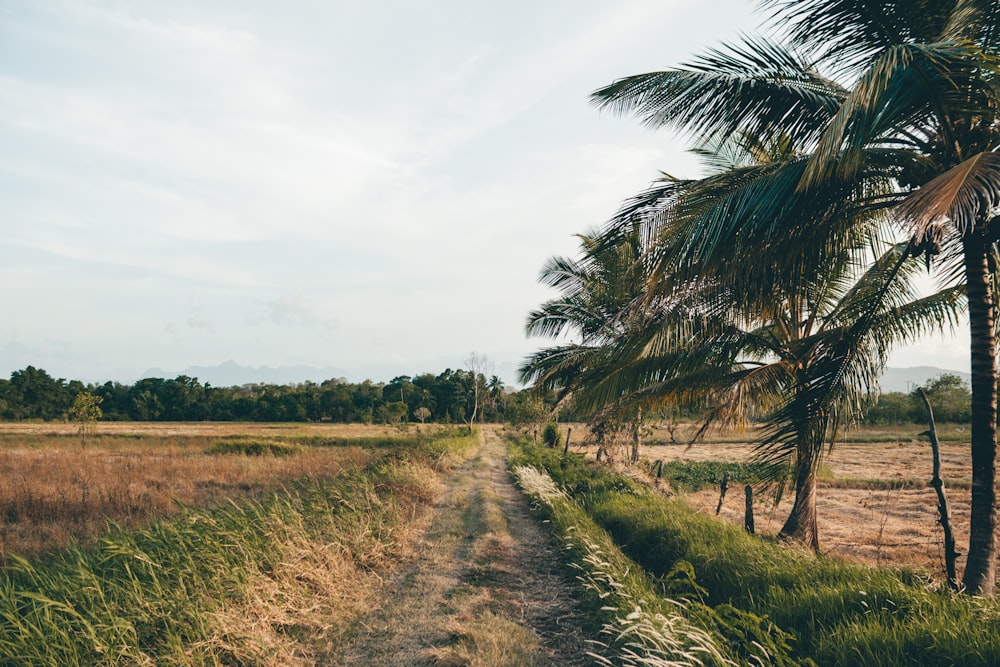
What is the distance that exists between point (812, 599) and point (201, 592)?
4.87 m

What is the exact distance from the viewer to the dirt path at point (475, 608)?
4418 millimetres

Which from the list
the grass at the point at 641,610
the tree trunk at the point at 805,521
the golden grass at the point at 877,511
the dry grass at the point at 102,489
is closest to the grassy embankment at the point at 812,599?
the grass at the point at 641,610

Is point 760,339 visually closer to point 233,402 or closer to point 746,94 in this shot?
point 746,94

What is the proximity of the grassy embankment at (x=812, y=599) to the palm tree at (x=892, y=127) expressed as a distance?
1.18m

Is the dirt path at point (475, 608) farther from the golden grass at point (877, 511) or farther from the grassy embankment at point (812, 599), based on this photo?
the golden grass at point (877, 511)

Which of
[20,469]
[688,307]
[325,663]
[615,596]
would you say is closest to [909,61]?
[688,307]

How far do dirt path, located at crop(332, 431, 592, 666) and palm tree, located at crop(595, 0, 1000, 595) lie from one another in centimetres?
369

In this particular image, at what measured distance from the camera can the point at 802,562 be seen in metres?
5.57

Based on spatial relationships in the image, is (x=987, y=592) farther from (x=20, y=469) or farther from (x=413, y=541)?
(x=20, y=469)

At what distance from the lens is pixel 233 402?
77.6 meters

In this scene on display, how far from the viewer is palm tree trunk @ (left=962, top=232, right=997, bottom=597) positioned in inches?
182

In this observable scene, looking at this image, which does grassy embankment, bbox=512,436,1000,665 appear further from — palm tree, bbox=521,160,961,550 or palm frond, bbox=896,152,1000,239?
palm frond, bbox=896,152,1000,239

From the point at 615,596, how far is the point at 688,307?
3712 millimetres

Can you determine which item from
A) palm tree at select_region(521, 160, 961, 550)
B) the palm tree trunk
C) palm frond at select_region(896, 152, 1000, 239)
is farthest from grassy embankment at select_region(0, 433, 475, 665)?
the palm tree trunk
